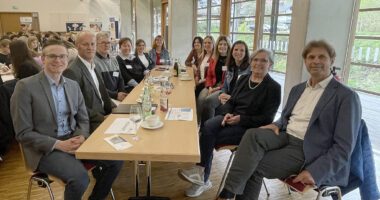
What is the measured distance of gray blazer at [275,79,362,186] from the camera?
1.61 meters

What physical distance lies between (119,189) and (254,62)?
63.9 inches

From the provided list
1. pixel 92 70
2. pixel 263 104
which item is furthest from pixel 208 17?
pixel 263 104

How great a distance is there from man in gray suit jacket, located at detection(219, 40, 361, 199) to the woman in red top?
5.16ft

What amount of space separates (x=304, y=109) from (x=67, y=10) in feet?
41.5

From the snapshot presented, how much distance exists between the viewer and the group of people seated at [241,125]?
5.47 feet

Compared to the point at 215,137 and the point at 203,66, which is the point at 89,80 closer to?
the point at 215,137

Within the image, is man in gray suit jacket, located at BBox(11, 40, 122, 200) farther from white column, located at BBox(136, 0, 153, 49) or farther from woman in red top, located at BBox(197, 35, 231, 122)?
white column, located at BBox(136, 0, 153, 49)

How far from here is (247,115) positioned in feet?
7.78

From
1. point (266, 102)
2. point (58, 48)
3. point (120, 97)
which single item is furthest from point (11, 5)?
point (266, 102)

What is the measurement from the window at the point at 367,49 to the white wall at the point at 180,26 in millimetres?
4485

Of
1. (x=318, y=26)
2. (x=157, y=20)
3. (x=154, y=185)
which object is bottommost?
(x=154, y=185)

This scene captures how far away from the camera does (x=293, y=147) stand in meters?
1.88

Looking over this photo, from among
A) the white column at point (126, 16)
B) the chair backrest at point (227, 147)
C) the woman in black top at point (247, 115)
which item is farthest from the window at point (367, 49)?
the white column at point (126, 16)

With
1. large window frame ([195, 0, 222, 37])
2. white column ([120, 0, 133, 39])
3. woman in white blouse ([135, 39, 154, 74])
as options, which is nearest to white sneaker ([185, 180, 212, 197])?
woman in white blouse ([135, 39, 154, 74])
